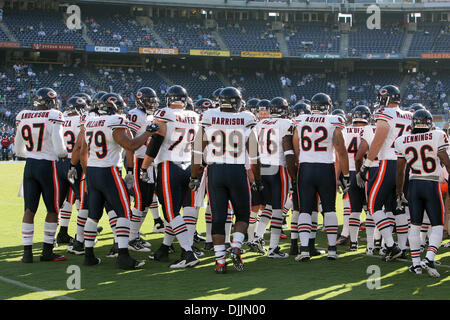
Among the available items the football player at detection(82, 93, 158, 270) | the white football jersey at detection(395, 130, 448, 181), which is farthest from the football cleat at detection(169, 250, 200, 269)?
the white football jersey at detection(395, 130, 448, 181)

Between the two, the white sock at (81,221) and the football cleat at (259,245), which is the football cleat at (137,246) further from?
the football cleat at (259,245)

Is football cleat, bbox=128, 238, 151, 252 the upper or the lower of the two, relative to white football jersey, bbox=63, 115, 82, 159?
lower

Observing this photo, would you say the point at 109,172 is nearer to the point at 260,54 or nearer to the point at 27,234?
the point at 27,234

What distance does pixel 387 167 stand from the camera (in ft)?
26.5

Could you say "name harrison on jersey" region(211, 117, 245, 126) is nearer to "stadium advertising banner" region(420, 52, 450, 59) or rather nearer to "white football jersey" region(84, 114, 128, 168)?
"white football jersey" region(84, 114, 128, 168)

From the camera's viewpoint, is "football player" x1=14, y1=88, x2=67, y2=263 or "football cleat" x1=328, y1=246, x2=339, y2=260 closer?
"football player" x1=14, y1=88, x2=67, y2=263

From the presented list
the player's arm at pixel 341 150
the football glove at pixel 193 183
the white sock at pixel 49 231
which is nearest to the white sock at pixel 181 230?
the football glove at pixel 193 183

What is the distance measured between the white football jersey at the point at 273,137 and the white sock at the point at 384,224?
5.19 feet

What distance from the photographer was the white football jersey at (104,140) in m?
7.50

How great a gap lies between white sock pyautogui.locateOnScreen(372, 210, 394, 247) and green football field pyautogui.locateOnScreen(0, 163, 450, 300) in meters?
0.32

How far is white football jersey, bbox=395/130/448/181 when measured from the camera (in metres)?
7.18

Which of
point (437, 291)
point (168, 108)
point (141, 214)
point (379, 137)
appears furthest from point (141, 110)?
point (437, 291)

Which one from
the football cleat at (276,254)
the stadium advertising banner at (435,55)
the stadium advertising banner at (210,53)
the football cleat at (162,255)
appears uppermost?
the stadium advertising banner at (210,53)

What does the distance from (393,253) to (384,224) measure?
45cm
